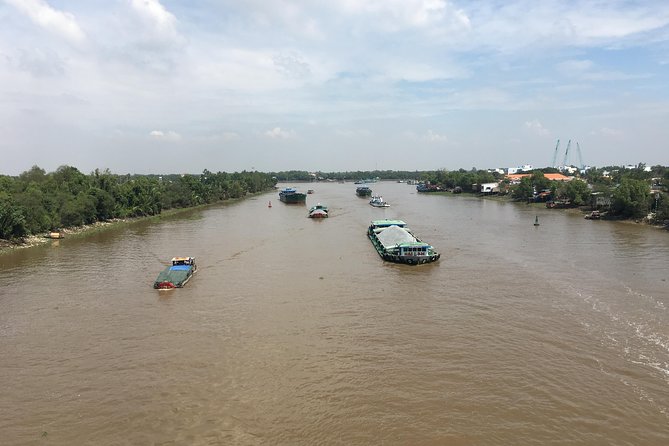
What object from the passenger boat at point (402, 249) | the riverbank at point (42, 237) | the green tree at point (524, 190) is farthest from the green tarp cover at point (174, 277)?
the green tree at point (524, 190)

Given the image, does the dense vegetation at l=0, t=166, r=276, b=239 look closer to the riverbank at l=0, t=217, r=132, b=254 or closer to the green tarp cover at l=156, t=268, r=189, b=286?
the riverbank at l=0, t=217, r=132, b=254

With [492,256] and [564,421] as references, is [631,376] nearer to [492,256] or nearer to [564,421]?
[564,421]

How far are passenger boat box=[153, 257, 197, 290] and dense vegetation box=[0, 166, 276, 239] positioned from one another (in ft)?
48.7

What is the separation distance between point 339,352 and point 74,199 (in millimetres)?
33347

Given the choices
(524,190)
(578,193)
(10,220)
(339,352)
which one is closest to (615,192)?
(578,193)

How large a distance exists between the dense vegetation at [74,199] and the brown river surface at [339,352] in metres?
7.61

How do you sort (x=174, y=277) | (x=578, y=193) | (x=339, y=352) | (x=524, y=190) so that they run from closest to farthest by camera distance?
(x=339, y=352) < (x=174, y=277) < (x=578, y=193) < (x=524, y=190)

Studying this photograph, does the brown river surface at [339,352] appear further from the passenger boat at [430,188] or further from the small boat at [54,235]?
the passenger boat at [430,188]

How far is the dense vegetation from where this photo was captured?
2987cm

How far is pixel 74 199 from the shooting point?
3734 cm

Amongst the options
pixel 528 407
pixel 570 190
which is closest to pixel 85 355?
pixel 528 407

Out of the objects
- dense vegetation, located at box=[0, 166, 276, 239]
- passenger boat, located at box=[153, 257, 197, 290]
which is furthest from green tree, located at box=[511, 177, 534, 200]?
passenger boat, located at box=[153, 257, 197, 290]

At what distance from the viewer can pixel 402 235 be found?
26.8 meters

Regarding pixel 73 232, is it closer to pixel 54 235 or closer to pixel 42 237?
pixel 54 235
